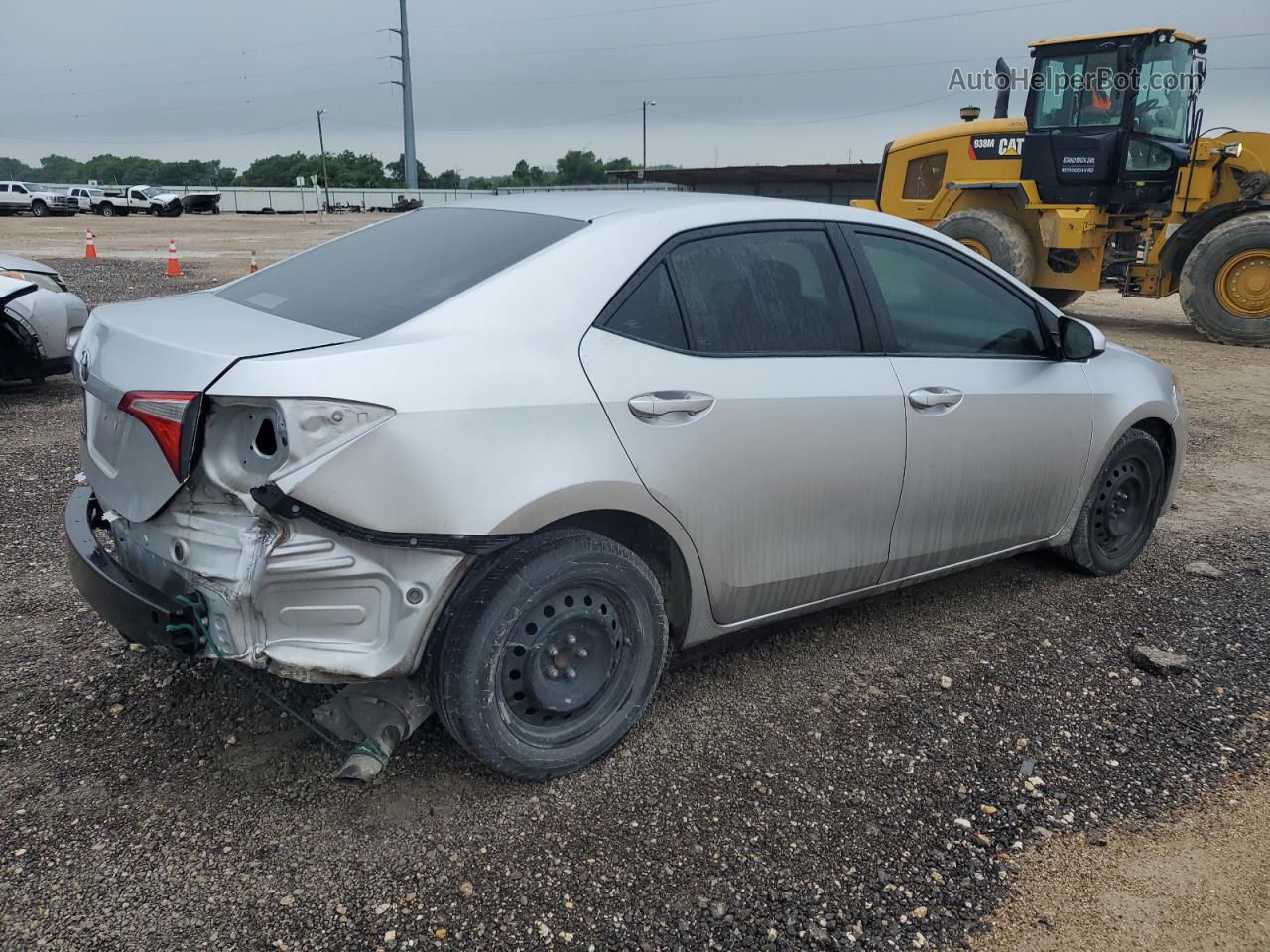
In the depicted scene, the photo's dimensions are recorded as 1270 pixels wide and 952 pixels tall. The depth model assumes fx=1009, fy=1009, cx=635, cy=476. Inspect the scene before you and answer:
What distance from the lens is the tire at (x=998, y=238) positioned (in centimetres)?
1219

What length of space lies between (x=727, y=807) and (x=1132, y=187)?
441 inches

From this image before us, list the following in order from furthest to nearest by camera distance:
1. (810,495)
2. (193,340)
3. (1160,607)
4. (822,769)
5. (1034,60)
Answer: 1. (1034,60)
2. (1160,607)
3. (810,495)
4. (822,769)
5. (193,340)

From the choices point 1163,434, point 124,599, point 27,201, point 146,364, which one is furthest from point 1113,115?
point 27,201

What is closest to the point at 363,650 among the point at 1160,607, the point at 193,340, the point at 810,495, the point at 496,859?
the point at 496,859

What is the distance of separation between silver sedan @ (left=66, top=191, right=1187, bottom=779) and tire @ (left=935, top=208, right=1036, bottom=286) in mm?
8942

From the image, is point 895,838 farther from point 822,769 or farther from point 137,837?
point 137,837

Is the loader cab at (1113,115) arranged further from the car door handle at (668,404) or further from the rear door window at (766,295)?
the car door handle at (668,404)

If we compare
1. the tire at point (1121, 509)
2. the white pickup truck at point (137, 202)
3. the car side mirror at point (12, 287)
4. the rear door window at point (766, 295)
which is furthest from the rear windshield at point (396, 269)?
the white pickup truck at point (137, 202)

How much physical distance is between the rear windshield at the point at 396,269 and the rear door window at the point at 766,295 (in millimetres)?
416

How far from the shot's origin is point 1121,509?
4527mm

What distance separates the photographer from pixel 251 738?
3.05m

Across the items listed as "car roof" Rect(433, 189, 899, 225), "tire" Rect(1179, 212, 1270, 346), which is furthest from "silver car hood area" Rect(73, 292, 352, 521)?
"tire" Rect(1179, 212, 1270, 346)

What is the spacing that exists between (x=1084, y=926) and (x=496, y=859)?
1.44 meters

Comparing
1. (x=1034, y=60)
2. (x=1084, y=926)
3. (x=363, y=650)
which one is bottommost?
(x=1084, y=926)
